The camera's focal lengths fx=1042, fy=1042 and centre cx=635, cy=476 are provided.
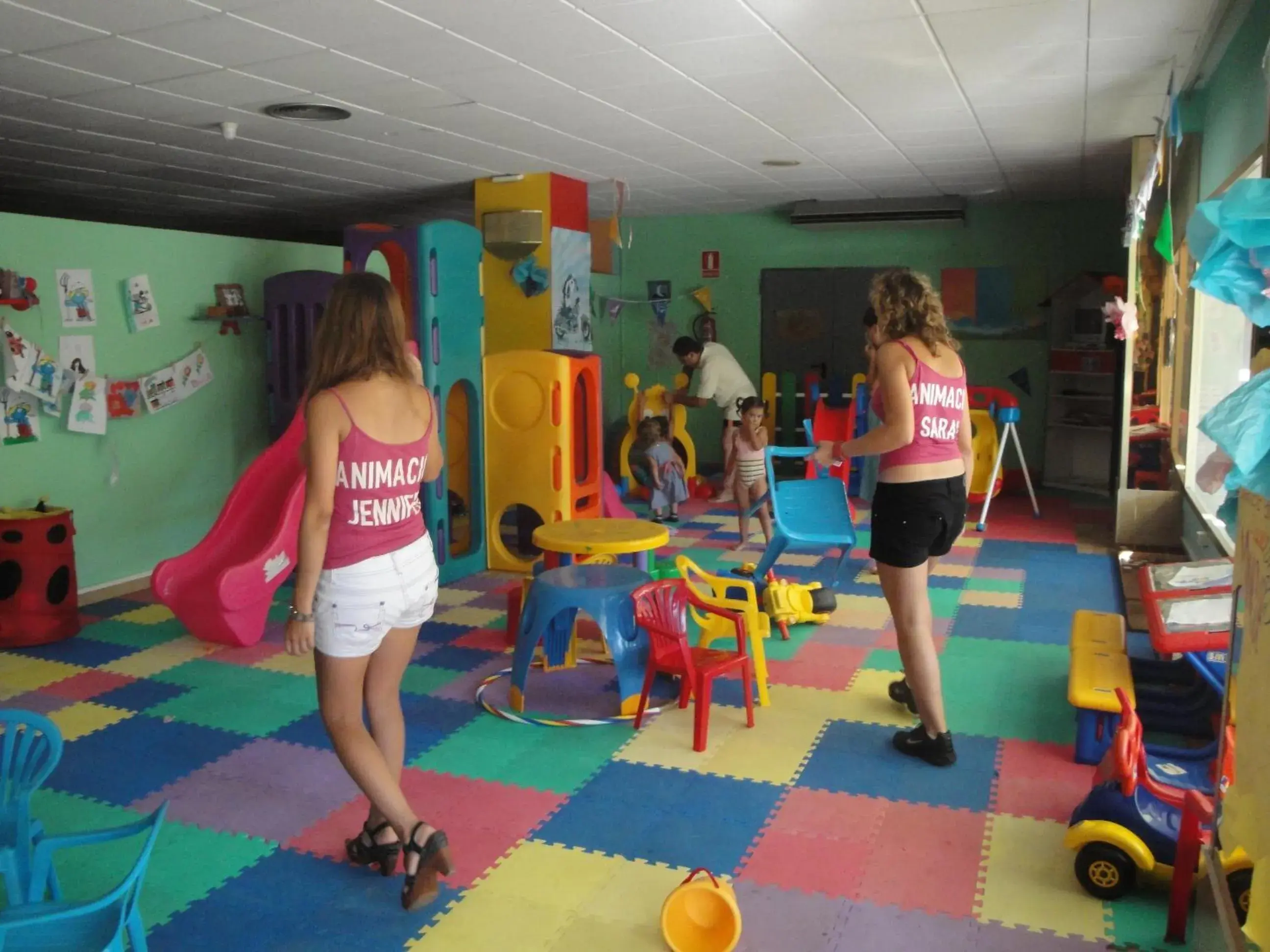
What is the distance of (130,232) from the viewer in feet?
19.1

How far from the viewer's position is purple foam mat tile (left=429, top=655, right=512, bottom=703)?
4.22m

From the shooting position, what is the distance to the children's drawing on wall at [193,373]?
6.11 m

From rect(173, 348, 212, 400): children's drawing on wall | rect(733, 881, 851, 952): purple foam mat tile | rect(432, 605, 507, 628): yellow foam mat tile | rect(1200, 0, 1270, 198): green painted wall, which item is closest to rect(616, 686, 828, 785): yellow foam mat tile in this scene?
rect(733, 881, 851, 952): purple foam mat tile

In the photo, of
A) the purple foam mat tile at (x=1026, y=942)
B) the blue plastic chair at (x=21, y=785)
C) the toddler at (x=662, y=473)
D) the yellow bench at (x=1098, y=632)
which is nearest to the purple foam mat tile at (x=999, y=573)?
the yellow bench at (x=1098, y=632)

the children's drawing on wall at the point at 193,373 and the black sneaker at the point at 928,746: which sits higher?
the children's drawing on wall at the point at 193,373

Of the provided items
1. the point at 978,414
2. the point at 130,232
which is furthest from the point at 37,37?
the point at 978,414

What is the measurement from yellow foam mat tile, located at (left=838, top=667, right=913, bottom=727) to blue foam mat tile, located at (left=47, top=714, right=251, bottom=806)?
2.13m

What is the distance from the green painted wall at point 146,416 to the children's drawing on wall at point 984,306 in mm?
6043

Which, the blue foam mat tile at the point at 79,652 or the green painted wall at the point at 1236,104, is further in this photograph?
the blue foam mat tile at the point at 79,652

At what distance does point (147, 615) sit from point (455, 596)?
159 cm

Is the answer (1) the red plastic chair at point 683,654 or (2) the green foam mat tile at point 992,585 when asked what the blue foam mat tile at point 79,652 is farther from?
(2) the green foam mat tile at point 992,585

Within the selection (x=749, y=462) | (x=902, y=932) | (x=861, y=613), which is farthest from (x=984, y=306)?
(x=902, y=932)

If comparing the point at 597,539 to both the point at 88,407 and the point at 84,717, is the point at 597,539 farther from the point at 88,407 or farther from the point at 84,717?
the point at 88,407

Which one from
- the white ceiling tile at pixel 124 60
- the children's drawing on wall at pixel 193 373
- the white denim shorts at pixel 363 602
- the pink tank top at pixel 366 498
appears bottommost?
the white denim shorts at pixel 363 602
